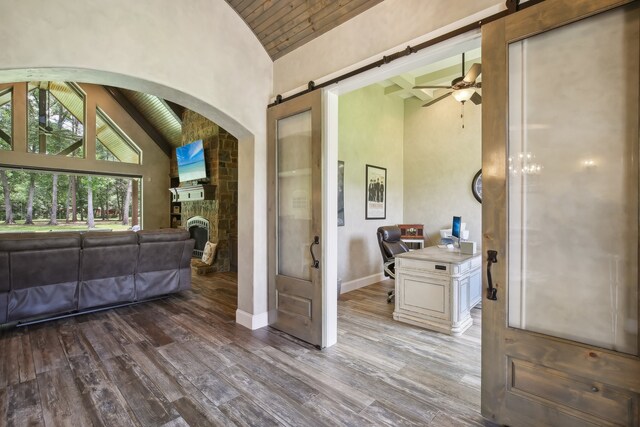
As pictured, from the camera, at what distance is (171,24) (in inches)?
101

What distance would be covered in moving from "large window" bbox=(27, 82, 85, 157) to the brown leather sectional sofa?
5.73 meters

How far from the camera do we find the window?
28.0 ft

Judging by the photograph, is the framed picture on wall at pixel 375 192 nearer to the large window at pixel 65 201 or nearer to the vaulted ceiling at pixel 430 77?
the vaulted ceiling at pixel 430 77

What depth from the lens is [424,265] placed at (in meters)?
3.37

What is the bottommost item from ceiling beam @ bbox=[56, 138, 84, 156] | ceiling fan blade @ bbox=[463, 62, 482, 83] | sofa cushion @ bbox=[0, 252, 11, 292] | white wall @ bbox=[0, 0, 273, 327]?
sofa cushion @ bbox=[0, 252, 11, 292]

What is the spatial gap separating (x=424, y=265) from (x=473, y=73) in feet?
7.12

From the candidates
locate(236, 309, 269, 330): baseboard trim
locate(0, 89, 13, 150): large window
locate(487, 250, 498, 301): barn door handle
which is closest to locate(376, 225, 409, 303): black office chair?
locate(236, 309, 269, 330): baseboard trim

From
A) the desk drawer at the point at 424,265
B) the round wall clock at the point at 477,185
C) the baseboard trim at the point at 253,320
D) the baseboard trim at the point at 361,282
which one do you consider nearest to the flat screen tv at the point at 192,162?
the baseboard trim at the point at 361,282

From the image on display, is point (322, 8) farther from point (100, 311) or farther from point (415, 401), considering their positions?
point (100, 311)

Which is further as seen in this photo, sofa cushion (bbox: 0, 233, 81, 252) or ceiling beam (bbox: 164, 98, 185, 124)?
ceiling beam (bbox: 164, 98, 185, 124)

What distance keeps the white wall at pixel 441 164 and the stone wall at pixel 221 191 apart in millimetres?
3997

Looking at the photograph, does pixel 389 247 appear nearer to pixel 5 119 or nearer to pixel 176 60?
pixel 176 60

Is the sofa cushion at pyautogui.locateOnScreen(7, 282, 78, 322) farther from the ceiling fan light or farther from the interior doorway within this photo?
the ceiling fan light

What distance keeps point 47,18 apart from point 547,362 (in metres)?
3.70
